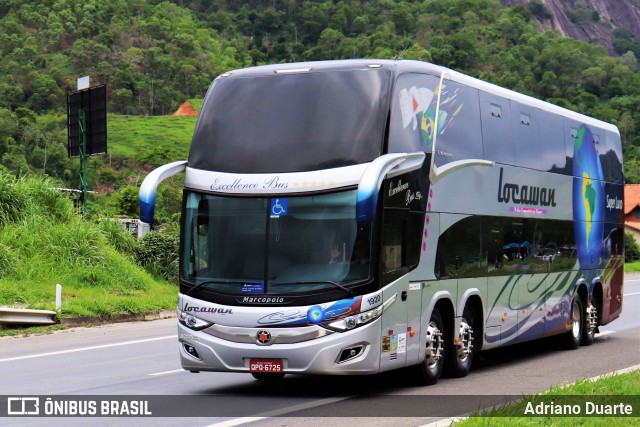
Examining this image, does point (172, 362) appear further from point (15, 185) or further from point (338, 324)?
point (15, 185)

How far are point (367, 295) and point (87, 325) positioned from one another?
485 inches

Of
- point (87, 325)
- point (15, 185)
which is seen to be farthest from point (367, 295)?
point (15, 185)

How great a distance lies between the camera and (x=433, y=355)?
14.0 meters

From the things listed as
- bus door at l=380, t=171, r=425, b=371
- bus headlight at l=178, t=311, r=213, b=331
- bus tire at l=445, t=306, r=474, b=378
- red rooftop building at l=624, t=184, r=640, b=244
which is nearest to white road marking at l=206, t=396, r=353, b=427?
bus door at l=380, t=171, r=425, b=371

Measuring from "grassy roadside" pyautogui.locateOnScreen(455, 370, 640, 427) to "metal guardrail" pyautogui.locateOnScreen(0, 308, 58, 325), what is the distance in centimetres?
1259

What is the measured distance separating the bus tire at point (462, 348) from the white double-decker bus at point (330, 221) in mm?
20

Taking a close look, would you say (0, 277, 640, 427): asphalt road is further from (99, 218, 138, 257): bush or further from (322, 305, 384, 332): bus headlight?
(99, 218, 138, 257): bush

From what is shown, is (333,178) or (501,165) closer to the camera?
(333,178)

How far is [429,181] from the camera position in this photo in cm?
1377

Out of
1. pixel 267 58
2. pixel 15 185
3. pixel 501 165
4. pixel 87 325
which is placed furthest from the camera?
pixel 267 58

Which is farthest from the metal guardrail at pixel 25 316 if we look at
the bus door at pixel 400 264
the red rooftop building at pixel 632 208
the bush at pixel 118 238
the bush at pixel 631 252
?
the red rooftop building at pixel 632 208

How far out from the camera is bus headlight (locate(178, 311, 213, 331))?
41.2ft

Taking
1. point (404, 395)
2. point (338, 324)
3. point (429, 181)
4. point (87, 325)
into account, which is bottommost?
point (87, 325)

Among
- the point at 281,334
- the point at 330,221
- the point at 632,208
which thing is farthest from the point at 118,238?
the point at 632,208
